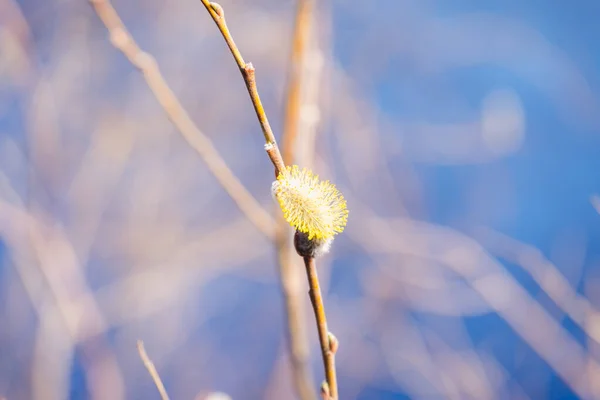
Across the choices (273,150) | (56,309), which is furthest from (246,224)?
(273,150)

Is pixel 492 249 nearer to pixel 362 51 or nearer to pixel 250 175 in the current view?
pixel 362 51

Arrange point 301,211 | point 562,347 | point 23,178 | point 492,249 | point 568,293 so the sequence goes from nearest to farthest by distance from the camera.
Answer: point 301,211, point 568,293, point 562,347, point 23,178, point 492,249

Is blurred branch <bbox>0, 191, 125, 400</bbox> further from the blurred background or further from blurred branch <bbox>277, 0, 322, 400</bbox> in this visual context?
blurred branch <bbox>277, 0, 322, 400</bbox>

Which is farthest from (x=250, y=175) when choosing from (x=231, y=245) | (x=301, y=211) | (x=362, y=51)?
(x=301, y=211)

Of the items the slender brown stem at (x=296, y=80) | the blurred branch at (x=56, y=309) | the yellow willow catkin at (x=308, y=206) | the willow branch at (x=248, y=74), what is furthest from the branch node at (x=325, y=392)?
the blurred branch at (x=56, y=309)

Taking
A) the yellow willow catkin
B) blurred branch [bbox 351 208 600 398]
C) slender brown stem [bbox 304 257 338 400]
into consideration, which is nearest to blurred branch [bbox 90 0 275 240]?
the yellow willow catkin

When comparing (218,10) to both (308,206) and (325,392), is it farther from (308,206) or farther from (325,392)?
(325,392)
